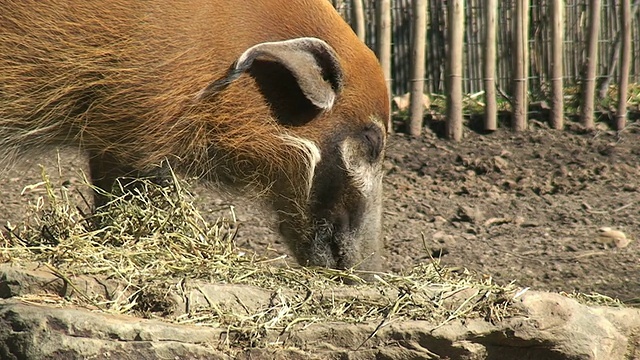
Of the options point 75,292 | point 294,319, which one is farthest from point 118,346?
point 294,319

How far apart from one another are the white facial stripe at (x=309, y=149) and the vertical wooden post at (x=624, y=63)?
4493 millimetres

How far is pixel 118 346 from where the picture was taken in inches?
118

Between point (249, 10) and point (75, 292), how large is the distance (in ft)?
5.78

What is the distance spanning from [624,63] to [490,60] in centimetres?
115

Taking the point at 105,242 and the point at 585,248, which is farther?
the point at 585,248

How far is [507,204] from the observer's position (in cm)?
708

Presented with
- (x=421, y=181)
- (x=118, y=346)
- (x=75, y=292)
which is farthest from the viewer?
(x=421, y=181)

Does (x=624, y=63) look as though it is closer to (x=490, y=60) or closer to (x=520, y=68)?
(x=520, y=68)

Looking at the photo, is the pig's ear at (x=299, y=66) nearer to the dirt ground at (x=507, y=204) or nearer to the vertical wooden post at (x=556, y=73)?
the dirt ground at (x=507, y=204)

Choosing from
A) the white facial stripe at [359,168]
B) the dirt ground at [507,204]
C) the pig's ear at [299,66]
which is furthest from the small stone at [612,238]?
the pig's ear at [299,66]

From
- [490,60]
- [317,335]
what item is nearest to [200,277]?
[317,335]

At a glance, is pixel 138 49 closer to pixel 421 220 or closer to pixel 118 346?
pixel 118 346

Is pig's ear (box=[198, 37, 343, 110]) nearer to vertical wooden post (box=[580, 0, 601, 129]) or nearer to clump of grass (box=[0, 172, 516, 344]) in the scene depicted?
clump of grass (box=[0, 172, 516, 344])

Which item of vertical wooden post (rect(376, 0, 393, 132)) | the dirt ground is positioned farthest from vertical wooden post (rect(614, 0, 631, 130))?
vertical wooden post (rect(376, 0, 393, 132))
